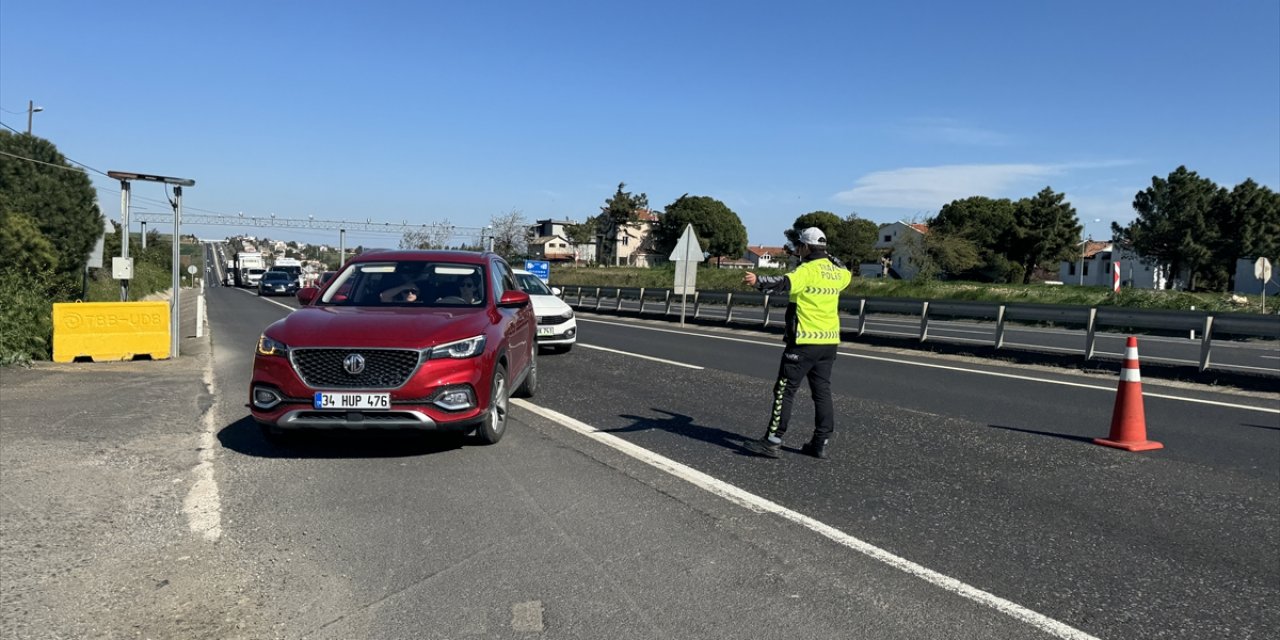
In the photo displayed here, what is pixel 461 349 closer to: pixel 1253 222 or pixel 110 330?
pixel 110 330

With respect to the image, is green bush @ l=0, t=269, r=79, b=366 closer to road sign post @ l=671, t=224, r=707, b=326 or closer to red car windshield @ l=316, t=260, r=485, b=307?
red car windshield @ l=316, t=260, r=485, b=307

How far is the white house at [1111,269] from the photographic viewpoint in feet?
247

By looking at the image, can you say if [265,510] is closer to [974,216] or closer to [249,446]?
[249,446]

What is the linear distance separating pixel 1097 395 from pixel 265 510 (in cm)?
1020

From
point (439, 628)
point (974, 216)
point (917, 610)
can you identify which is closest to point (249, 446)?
point (439, 628)

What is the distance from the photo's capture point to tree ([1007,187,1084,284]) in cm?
7662

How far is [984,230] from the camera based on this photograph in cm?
8612

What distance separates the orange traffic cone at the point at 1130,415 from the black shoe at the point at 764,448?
326cm

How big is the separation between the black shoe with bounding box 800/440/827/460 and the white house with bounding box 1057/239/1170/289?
78.0 meters

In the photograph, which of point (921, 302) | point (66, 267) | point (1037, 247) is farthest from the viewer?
point (1037, 247)

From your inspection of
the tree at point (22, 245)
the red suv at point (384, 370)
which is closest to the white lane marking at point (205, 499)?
the red suv at point (384, 370)

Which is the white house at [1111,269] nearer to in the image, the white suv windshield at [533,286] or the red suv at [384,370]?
the white suv windshield at [533,286]

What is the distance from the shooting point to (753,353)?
15.9 meters

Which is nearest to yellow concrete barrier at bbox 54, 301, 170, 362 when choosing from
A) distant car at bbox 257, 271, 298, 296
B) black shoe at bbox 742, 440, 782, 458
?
black shoe at bbox 742, 440, 782, 458
